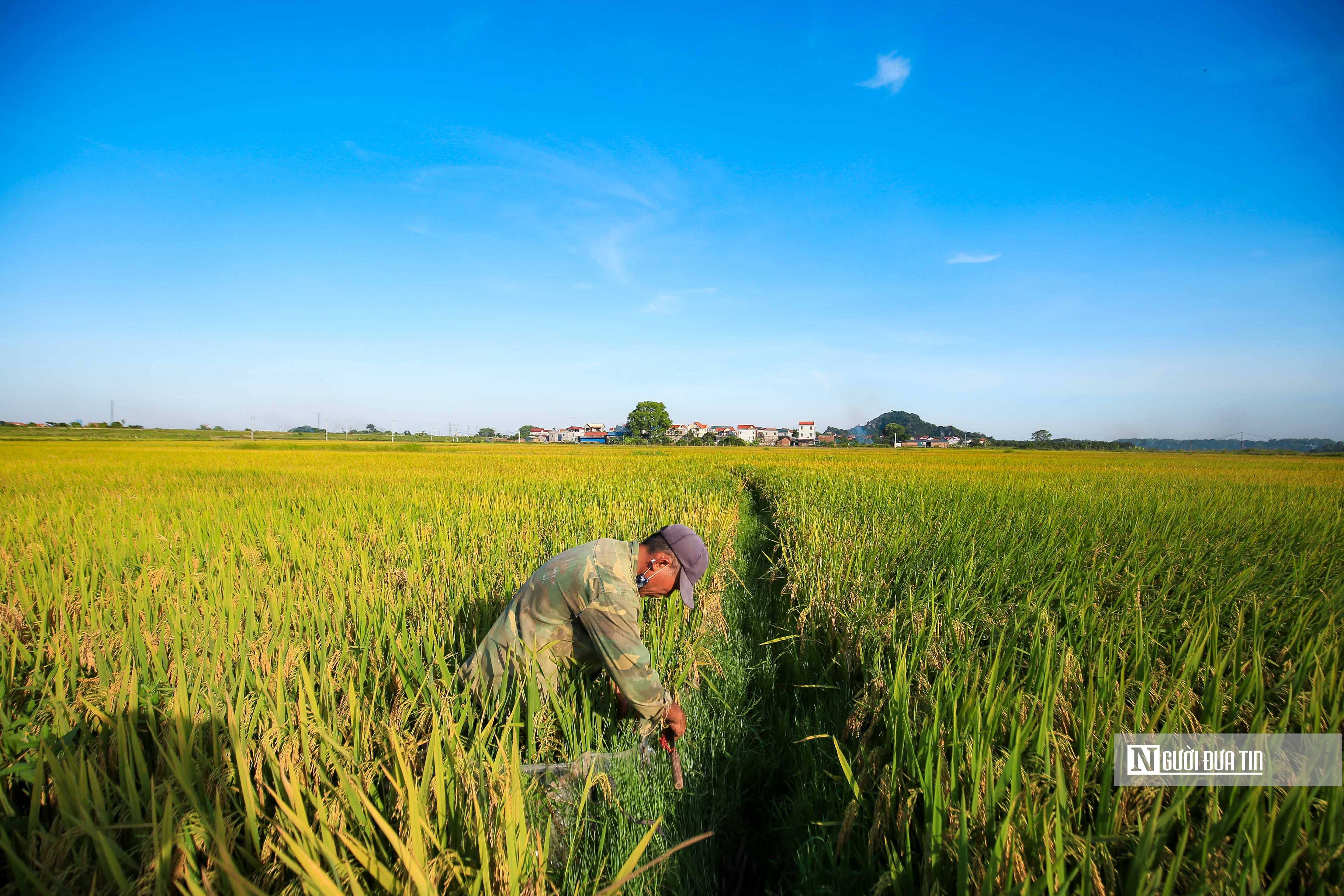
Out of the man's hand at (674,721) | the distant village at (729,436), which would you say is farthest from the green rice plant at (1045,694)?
the distant village at (729,436)

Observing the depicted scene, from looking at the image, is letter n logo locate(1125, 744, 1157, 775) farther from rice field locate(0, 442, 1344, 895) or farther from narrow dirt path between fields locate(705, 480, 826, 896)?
narrow dirt path between fields locate(705, 480, 826, 896)

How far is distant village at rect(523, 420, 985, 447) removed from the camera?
80.8 metres

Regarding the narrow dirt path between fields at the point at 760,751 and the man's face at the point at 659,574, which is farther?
the man's face at the point at 659,574

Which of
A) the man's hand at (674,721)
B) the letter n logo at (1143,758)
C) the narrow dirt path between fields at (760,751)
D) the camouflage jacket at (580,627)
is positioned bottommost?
the narrow dirt path between fields at (760,751)

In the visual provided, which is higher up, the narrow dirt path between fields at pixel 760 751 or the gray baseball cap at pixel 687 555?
the gray baseball cap at pixel 687 555

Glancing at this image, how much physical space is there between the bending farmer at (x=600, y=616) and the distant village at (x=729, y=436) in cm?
6700

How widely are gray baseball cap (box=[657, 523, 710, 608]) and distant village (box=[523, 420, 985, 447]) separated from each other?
67.0 metres

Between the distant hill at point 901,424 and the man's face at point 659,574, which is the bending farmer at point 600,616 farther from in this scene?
the distant hill at point 901,424

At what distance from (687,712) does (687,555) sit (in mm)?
929

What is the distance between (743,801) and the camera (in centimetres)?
200

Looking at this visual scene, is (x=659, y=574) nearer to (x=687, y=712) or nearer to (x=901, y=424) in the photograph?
(x=687, y=712)

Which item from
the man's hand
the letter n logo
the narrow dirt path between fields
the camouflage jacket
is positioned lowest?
the narrow dirt path between fields

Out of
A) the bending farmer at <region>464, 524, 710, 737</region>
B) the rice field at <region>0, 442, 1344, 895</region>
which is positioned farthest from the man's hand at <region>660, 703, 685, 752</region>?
the rice field at <region>0, 442, 1344, 895</region>

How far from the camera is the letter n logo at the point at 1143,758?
57.0 inches
